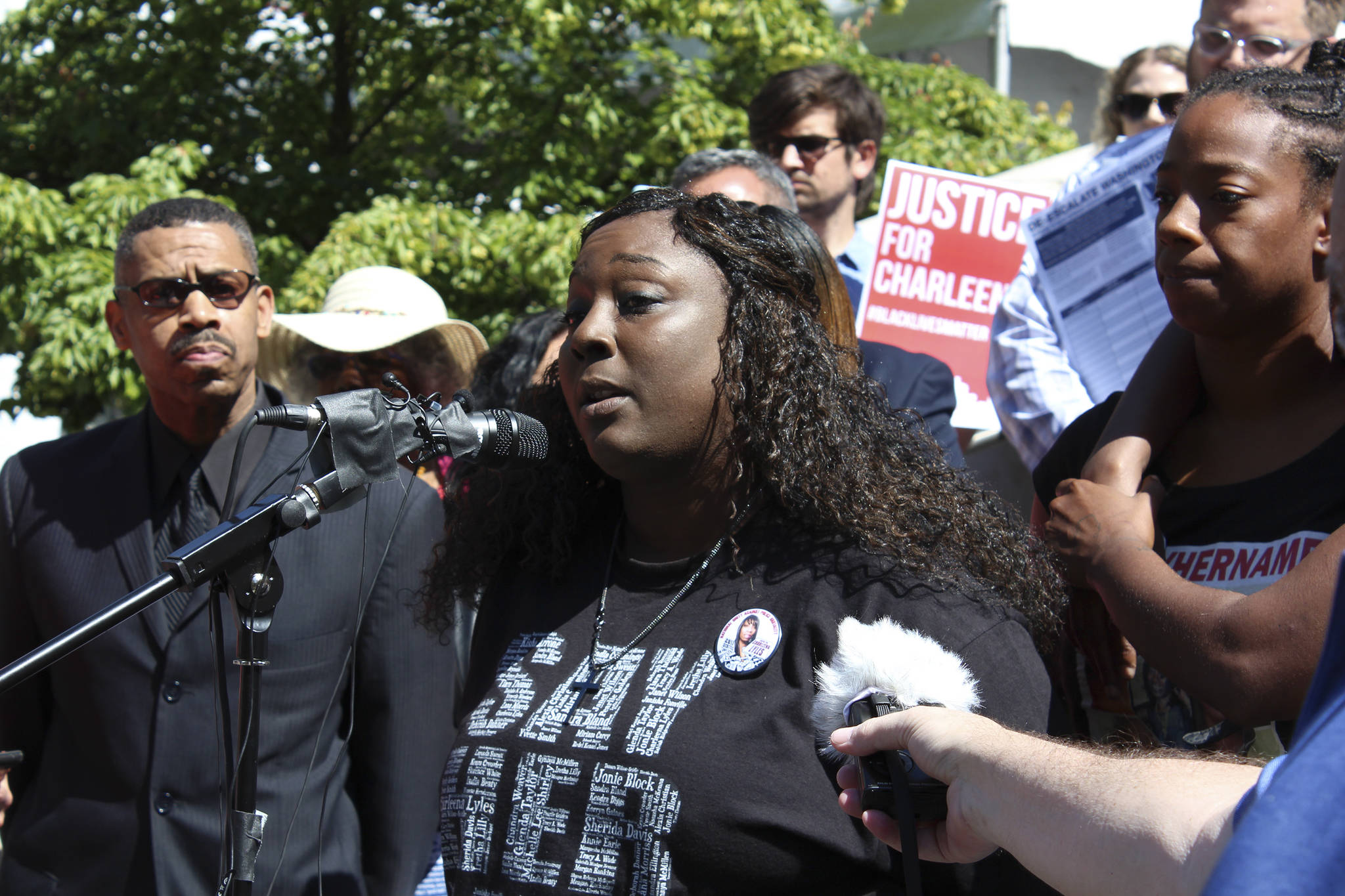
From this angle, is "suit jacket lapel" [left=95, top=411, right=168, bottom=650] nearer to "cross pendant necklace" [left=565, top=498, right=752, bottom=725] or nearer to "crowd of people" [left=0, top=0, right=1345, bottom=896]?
"crowd of people" [left=0, top=0, right=1345, bottom=896]

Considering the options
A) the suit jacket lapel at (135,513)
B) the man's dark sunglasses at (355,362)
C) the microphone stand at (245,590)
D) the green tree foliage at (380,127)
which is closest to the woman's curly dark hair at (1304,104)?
the microphone stand at (245,590)

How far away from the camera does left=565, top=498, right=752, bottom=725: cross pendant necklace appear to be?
Answer: 2.17 metres

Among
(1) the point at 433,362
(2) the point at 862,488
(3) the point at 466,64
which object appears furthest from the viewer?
(3) the point at 466,64

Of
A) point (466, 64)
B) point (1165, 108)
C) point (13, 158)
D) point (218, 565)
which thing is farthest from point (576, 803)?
point (13, 158)

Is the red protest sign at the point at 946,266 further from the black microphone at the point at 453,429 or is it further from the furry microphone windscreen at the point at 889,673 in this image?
the furry microphone windscreen at the point at 889,673

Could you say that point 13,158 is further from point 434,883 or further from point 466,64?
point 434,883

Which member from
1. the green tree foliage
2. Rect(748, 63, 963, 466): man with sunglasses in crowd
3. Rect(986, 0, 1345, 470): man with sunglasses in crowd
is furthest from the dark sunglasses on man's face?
the green tree foliage

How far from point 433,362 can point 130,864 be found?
2.41m

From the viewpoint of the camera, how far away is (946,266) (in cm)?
460

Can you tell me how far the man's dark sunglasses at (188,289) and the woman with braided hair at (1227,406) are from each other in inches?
87.9

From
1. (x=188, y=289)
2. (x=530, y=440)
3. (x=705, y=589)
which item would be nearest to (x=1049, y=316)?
(x=705, y=589)

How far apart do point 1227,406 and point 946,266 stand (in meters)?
2.36

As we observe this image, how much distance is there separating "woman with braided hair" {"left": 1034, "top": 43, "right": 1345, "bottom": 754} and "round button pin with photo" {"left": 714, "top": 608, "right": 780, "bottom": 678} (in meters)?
0.57

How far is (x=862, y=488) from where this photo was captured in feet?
7.22
